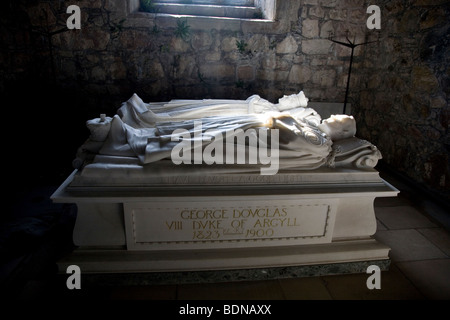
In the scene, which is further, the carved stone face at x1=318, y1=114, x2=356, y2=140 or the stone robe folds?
the carved stone face at x1=318, y1=114, x2=356, y2=140

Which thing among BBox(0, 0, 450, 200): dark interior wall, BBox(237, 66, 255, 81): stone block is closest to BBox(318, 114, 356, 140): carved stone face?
BBox(0, 0, 450, 200): dark interior wall

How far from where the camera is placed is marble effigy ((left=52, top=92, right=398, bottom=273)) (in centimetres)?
184

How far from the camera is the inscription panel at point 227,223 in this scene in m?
1.86

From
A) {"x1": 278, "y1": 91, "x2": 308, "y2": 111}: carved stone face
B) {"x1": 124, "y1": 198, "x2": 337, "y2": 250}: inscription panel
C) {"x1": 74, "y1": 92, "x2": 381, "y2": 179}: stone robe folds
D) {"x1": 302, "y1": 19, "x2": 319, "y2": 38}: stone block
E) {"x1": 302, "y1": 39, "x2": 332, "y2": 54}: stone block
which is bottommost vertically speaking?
{"x1": 124, "y1": 198, "x2": 337, "y2": 250}: inscription panel

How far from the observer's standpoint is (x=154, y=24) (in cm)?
374

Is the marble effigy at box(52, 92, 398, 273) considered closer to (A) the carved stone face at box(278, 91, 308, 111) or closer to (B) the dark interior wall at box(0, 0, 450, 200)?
(A) the carved stone face at box(278, 91, 308, 111)

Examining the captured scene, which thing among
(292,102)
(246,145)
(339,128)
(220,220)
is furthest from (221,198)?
(292,102)

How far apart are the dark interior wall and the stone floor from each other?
1.05 meters

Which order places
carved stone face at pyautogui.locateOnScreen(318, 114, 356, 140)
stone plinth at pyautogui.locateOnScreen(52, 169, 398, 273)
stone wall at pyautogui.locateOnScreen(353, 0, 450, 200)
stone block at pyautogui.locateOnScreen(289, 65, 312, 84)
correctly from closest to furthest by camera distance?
stone plinth at pyautogui.locateOnScreen(52, 169, 398, 273)
carved stone face at pyautogui.locateOnScreen(318, 114, 356, 140)
stone wall at pyautogui.locateOnScreen(353, 0, 450, 200)
stone block at pyautogui.locateOnScreen(289, 65, 312, 84)

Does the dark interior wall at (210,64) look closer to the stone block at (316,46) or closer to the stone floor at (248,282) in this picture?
the stone block at (316,46)

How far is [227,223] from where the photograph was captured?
193cm
